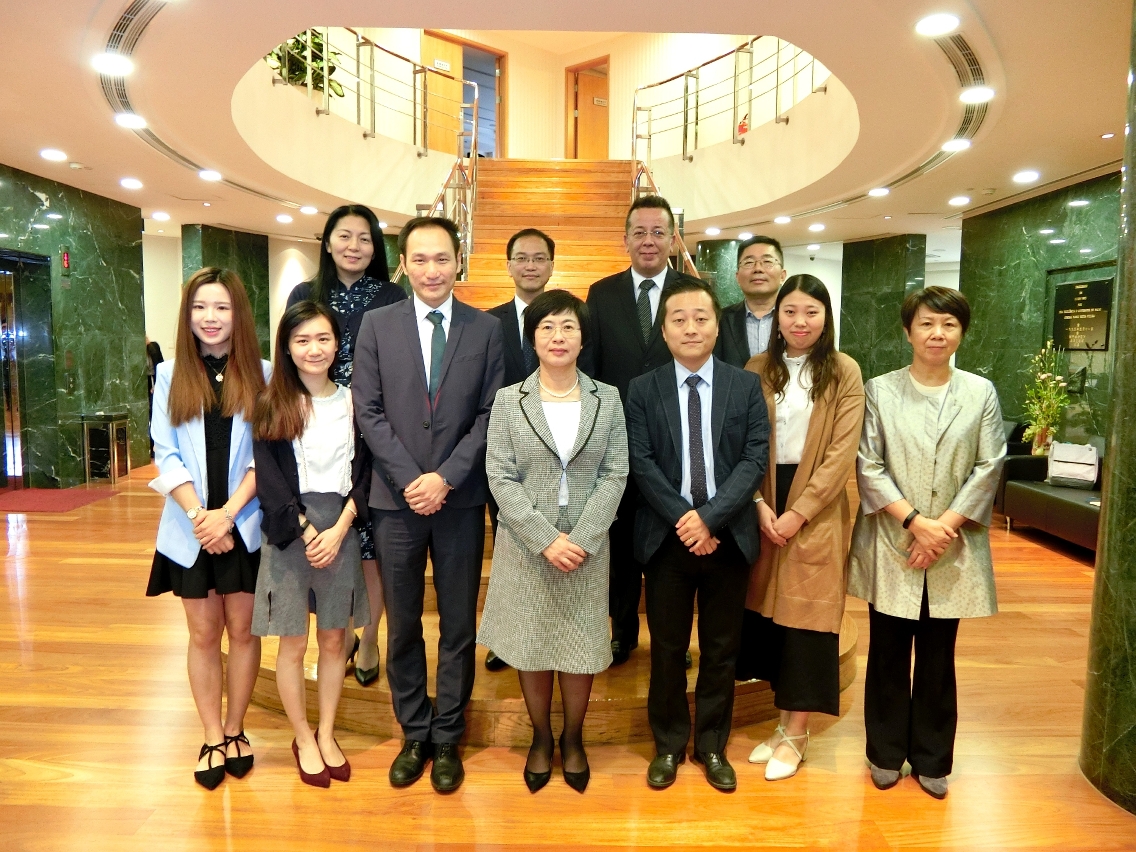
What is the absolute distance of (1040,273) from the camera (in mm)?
8227

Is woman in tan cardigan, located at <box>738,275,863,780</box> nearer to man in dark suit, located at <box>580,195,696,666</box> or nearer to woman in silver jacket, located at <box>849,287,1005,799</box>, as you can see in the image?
woman in silver jacket, located at <box>849,287,1005,799</box>

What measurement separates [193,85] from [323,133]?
295cm

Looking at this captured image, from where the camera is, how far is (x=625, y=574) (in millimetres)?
3250

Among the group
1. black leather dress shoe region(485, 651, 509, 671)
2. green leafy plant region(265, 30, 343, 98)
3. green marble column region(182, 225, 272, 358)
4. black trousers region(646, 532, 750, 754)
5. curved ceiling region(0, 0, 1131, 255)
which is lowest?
black leather dress shoe region(485, 651, 509, 671)

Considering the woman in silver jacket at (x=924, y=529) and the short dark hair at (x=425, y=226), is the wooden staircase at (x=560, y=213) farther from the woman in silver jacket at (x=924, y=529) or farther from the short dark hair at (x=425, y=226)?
the woman in silver jacket at (x=924, y=529)

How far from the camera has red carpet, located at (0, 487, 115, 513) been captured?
24.0 feet

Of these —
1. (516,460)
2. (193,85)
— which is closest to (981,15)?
(516,460)

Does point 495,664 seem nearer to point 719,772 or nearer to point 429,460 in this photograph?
point 719,772

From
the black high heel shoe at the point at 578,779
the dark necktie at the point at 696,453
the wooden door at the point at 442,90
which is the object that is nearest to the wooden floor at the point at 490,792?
the black high heel shoe at the point at 578,779

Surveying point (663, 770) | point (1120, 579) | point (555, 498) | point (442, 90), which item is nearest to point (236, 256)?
point (442, 90)

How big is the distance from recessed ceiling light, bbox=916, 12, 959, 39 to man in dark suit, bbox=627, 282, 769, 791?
2564mm

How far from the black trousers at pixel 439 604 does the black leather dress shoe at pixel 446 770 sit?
0.04 m

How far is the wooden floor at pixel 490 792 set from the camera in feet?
8.00

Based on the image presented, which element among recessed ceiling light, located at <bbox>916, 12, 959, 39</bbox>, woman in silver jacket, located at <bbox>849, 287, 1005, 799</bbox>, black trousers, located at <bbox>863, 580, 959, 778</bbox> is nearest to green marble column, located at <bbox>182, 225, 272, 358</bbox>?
recessed ceiling light, located at <bbox>916, 12, 959, 39</bbox>
